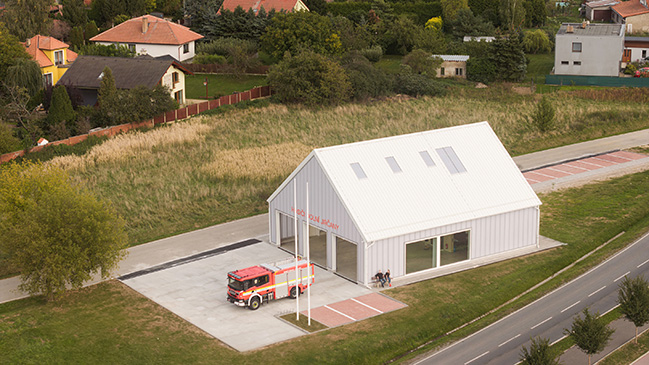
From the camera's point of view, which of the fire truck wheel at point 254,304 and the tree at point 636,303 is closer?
the tree at point 636,303

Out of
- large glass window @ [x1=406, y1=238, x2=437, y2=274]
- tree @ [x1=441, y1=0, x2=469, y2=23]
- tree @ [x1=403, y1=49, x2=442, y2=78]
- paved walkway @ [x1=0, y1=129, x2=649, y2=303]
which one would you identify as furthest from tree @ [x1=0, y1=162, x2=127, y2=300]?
→ tree @ [x1=441, y1=0, x2=469, y2=23]

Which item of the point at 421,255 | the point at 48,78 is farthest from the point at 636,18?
the point at 421,255

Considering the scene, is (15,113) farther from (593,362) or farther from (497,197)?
(593,362)

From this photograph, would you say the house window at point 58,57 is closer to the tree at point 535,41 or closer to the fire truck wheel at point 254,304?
the tree at point 535,41

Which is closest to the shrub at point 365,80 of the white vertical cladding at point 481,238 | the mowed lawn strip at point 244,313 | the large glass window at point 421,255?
the white vertical cladding at point 481,238

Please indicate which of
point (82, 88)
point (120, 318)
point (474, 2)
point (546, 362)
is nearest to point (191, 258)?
point (120, 318)

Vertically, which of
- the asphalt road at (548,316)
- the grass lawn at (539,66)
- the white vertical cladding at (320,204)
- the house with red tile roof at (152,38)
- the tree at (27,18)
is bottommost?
the asphalt road at (548,316)

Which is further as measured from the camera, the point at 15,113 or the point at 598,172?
the point at 15,113

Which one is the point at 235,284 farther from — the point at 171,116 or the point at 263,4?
the point at 263,4
